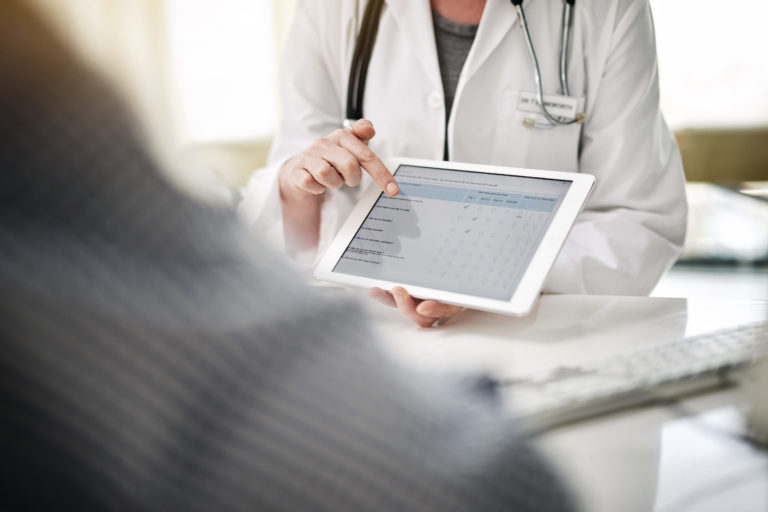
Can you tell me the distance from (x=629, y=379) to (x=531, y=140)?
0.54 metres

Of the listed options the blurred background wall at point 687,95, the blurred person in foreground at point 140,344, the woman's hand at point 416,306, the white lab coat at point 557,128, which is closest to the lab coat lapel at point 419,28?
the white lab coat at point 557,128

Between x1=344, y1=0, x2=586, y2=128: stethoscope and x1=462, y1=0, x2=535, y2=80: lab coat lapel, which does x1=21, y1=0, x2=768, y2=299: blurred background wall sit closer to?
x1=344, y1=0, x2=586, y2=128: stethoscope

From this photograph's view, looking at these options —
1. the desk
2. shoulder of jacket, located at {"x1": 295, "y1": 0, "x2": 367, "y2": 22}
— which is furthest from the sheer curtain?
the desk

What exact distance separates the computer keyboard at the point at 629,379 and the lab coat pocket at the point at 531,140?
0.46 meters

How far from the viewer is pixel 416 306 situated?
630 mm

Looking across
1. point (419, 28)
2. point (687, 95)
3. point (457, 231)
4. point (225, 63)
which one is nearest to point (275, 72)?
point (225, 63)

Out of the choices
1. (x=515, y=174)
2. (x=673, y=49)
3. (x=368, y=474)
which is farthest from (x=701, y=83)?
(x=368, y=474)

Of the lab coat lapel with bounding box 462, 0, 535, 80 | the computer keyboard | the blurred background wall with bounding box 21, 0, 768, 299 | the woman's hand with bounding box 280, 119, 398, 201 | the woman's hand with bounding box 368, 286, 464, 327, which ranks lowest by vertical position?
the blurred background wall with bounding box 21, 0, 768, 299

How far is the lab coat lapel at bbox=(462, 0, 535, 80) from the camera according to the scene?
0.88 m

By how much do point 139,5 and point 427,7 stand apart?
2101mm

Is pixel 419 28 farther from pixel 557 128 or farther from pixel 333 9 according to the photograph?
pixel 557 128

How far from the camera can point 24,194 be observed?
196 millimetres

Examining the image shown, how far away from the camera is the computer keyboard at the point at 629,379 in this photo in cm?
43

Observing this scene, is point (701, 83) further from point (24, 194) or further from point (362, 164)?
point (24, 194)
